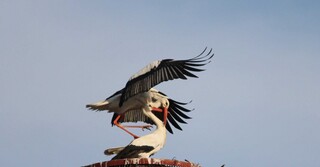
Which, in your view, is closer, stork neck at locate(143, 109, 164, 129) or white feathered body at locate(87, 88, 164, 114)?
stork neck at locate(143, 109, 164, 129)

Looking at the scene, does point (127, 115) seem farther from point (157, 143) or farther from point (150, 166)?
point (150, 166)

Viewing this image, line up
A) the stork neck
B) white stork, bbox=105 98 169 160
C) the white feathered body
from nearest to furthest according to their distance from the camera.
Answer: white stork, bbox=105 98 169 160
the stork neck
the white feathered body

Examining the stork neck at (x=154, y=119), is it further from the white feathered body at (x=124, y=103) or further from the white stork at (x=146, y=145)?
the white feathered body at (x=124, y=103)

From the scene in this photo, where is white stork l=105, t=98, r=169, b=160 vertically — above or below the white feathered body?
below

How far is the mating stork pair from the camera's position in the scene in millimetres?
25125

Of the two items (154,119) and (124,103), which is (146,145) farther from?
(124,103)

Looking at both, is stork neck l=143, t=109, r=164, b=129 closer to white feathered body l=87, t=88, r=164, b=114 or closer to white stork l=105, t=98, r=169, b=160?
white stork l=105, t=98, r=169, b=160

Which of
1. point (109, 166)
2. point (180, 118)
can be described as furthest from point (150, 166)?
point (180, 118)

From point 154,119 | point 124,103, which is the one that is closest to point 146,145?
point 154,119

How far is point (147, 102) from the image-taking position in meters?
26.8

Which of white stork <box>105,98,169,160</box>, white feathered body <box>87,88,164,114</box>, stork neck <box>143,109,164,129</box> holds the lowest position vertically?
white stork <box>105,98,169,160</box>

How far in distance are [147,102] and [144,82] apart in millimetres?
980

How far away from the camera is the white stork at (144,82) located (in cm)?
2602

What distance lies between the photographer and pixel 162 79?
1022 inches
